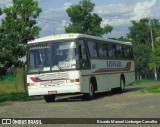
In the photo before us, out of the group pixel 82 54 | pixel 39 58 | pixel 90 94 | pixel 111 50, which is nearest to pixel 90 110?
pixel 82 54

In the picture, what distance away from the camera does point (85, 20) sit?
58.6 meters

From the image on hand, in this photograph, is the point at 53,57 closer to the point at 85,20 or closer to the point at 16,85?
the point at 16,85

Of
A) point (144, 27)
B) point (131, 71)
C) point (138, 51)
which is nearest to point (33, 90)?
point (131, 71)

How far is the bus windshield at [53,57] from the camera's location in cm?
2050

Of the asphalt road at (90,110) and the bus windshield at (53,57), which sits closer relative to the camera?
the asphalt road at (90,110)

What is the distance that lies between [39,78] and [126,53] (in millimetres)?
10604

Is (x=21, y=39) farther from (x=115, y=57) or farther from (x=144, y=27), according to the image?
(x=144, y=27)

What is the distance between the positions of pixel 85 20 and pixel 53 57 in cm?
3822

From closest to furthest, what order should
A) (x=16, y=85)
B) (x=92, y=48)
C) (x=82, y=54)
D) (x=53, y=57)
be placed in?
(x=53, y=57)
(x=82, y=54)
(x=92, y=48)
(x=16, y=85)

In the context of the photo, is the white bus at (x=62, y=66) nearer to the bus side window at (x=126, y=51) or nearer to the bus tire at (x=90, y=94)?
the bus tire at (x=90, y=94)

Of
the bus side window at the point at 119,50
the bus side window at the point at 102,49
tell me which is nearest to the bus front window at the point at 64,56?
the bus side window at the point at 102,49

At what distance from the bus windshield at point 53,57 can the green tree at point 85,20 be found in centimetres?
3487

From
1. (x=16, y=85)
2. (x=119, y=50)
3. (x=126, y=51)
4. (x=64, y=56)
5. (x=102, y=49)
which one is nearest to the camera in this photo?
(x=64, y=56)

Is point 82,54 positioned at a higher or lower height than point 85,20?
lower
